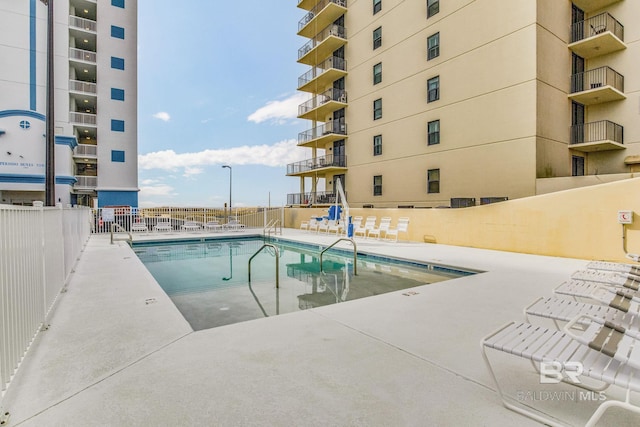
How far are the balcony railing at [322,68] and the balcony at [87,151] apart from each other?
1495 cm

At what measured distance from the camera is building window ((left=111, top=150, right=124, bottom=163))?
78.4ft

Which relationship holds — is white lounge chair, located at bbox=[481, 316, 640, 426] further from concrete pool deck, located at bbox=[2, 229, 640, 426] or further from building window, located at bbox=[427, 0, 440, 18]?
building window, located at bbox=[427, 0, 440, 18]

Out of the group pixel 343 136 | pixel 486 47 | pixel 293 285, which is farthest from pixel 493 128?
pixel 293 285

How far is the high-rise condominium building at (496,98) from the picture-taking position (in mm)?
12305

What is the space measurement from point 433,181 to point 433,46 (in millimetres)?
6307

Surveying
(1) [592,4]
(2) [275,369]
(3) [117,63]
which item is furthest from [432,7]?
(3) [117,63]

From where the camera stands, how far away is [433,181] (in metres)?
15.7

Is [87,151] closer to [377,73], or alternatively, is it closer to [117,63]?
[117,63]

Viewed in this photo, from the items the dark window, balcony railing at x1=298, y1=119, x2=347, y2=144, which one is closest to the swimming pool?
the dark window

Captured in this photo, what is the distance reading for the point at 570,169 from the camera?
13.5 metres

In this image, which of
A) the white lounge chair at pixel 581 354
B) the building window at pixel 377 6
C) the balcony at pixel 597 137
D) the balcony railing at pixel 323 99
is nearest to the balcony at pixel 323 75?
the balcony railing at pixel 323 99

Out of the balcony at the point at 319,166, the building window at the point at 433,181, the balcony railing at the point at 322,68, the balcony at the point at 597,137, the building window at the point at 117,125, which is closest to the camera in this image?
the balcony at the point at 597,137

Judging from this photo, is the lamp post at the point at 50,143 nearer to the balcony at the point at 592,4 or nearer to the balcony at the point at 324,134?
the balcony at the point at 324,134

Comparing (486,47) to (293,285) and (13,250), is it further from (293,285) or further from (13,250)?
(13,250)
